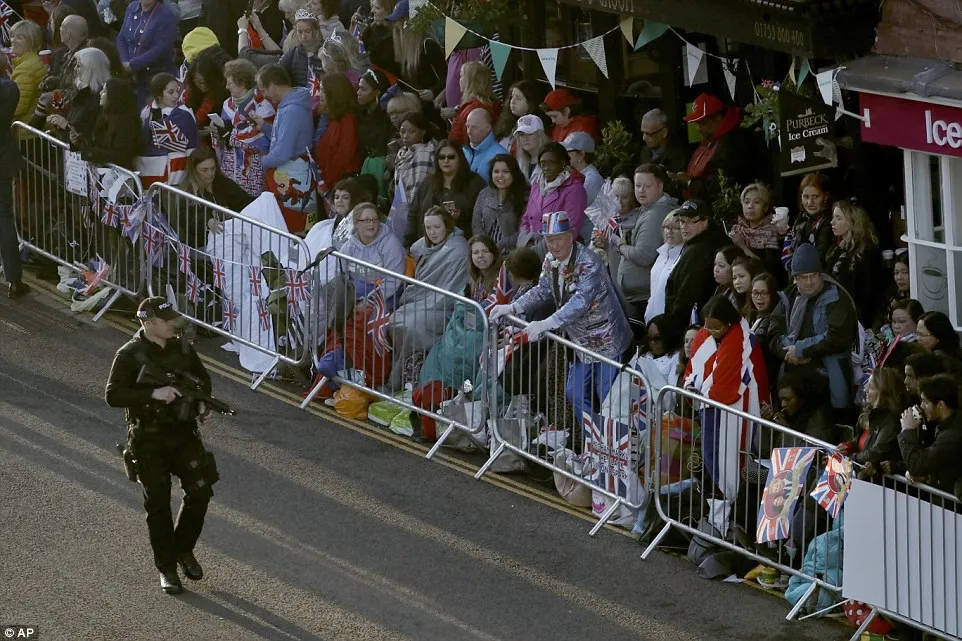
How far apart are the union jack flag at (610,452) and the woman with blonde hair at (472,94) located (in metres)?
4.03

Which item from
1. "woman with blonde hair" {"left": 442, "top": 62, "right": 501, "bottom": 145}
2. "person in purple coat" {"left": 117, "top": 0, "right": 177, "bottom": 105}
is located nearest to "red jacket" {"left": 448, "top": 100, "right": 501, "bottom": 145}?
"woman with blonde hair" {"left": 442, "top": 62, "right": 501, "bottom": 145}

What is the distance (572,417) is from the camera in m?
13.5

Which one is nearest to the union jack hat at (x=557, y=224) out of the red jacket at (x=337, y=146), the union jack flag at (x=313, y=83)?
the red jacket at (x=337, y=146)

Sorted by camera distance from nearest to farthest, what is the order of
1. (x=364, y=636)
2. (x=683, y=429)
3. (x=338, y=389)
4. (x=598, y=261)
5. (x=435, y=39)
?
(x=364, y=636) → (x=683, y=429) → (x=598, y=261) → (x=338, y=389) → (x=435, y=39)

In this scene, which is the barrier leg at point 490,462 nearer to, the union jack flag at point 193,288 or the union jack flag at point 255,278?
the union jack flag at point 255,278

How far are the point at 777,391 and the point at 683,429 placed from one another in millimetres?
718

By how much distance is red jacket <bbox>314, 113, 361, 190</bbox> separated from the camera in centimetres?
1697

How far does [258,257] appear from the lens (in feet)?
51.2

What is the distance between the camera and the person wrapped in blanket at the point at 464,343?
46.3ft

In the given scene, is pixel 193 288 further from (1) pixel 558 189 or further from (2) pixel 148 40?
(2) pixel 148 40

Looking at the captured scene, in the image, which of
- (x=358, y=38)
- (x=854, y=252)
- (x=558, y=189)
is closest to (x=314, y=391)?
(x=558, y=189)

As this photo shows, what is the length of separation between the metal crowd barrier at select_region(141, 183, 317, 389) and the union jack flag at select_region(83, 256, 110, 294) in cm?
63

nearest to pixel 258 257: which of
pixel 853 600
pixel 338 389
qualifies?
pixel 338 389

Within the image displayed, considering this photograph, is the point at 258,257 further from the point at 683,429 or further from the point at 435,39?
the point at 683,429
